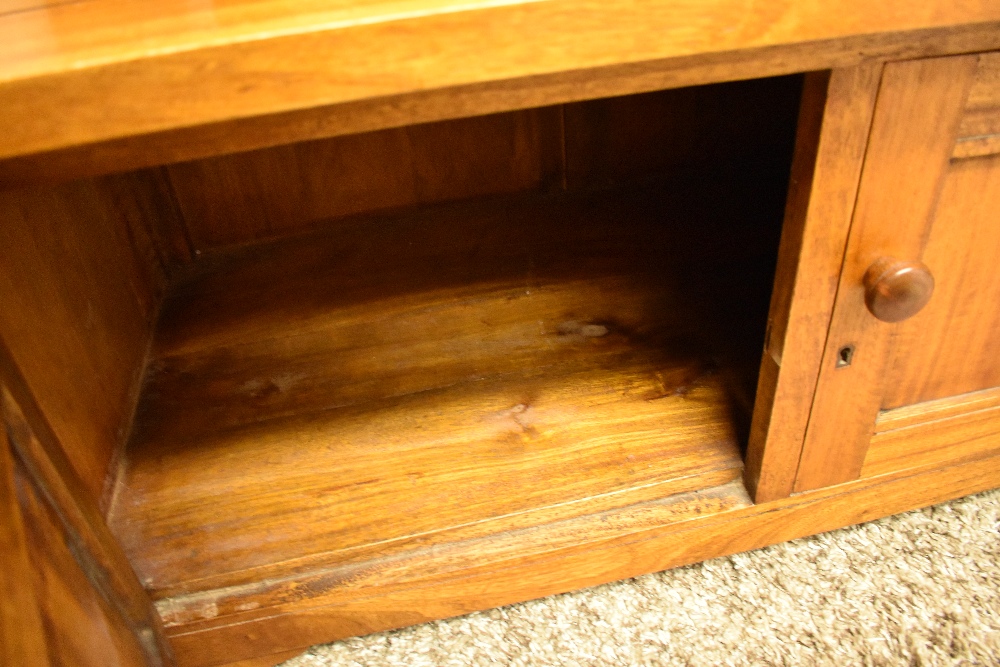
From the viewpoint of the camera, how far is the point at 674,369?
800mm

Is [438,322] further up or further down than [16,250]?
further down

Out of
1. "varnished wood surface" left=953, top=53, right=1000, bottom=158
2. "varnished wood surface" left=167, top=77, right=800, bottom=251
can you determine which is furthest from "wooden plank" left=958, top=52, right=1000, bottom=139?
"varnished wood surface" left=167, top=77, right=800, bottom=251

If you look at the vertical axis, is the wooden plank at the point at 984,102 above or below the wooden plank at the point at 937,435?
above

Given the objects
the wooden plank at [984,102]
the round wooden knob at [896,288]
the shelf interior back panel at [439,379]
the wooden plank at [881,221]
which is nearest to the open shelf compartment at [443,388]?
the shelf interior back panel at [439,379]

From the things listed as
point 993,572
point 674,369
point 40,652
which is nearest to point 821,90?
point 674,369

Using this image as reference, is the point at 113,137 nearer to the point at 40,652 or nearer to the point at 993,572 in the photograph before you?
the point at 40,652

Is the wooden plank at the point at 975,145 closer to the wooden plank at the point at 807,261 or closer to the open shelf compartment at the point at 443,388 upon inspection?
the wooden plank at the point at 807,261

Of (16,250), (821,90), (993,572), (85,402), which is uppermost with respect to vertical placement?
(821,90)

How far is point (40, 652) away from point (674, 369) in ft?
1.96

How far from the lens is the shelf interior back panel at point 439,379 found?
2.22 feet

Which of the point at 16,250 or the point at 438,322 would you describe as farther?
the point at 438,322

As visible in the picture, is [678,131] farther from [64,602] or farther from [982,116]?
[64,602]

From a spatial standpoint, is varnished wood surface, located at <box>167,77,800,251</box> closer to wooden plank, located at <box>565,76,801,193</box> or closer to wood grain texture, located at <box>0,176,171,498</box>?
wooden plank, located at <box>565,76,801,193</box>

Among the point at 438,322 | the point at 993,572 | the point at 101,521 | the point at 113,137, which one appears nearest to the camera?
the point at 113,137
